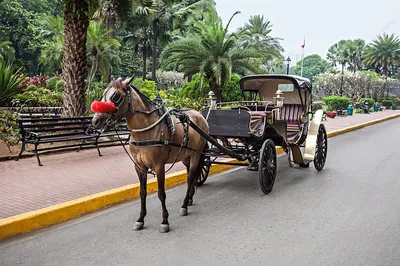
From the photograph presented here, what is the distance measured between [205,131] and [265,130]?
1775mm

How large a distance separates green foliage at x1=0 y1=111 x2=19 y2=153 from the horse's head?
5.85m

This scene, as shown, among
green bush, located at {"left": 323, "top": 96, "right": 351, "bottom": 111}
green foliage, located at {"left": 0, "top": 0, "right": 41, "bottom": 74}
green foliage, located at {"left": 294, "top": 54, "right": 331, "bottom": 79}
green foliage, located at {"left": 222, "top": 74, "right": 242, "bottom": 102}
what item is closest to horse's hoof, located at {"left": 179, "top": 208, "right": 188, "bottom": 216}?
green foliage, located at {"left": 222, "top": 74, "right": 242, "bottom": 102}

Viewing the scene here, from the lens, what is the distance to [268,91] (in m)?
9.77

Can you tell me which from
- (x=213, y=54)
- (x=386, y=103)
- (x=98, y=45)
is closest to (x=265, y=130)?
(x=213, y=54)

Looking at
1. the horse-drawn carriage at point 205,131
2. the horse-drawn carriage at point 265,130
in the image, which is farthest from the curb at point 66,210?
the horse-drawn carriage at point 265,130

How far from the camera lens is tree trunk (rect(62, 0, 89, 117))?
1056 centimetres

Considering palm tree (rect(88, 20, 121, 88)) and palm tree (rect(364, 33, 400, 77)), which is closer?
palm tree (rect(88, 20, 121, 88))

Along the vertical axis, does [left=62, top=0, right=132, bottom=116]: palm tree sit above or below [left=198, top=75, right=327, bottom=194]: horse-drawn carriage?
above

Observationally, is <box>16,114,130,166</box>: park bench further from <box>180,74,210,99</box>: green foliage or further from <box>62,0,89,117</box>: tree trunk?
<box>180,74,210,99</box>: green foliage

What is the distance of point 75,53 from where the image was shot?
10797 millimetres

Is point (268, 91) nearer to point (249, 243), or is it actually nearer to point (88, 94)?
point (249, 243)

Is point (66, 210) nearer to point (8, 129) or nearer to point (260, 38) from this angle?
point (8, 129)

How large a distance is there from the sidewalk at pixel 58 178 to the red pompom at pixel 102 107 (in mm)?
2045

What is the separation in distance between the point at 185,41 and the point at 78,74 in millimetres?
6276
